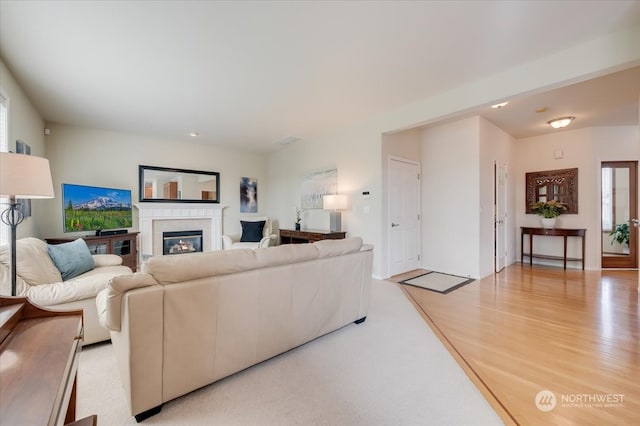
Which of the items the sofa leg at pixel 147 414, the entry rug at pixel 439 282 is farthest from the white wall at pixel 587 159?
the sofa leg at pixel 147 414

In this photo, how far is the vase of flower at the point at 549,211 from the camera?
5203mm

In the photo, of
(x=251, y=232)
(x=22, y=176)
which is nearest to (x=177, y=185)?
(x=251, y=232)

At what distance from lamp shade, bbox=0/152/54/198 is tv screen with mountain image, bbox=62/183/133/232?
2964 mm

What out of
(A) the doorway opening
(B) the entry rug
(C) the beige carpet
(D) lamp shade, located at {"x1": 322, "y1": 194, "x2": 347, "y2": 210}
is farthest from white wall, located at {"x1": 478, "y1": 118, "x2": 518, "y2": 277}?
(C) the beige carpet

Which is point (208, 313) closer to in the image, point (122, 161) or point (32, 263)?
point (32, 263)

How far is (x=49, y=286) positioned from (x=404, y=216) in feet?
14.5

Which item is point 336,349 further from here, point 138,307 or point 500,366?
point 138,307

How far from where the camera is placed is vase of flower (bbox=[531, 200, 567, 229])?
520 centimetres

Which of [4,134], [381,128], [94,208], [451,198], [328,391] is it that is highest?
[381,128]

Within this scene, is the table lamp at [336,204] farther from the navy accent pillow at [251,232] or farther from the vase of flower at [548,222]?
the vase of flower at [548,222]

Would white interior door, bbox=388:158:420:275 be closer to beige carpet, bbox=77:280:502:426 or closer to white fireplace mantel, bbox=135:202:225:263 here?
beige carpet, bbox=77:280:502:426

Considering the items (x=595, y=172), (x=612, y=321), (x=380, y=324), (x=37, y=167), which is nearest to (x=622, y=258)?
(x=595, y=172)

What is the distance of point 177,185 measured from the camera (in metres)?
5.58

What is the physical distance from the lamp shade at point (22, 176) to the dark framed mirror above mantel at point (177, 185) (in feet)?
12.2
